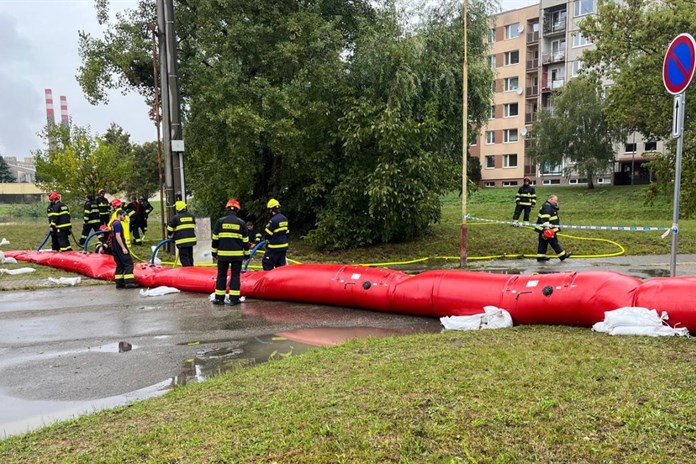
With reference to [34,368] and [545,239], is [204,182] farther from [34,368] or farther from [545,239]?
[34,368]

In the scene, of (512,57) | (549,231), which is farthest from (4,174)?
(549,231)

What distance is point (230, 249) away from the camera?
8672 mm

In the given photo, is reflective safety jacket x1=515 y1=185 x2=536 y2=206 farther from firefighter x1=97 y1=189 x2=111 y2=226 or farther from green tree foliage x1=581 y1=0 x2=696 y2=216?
firefighter x1=97 y1=189 x2=111 y2=226

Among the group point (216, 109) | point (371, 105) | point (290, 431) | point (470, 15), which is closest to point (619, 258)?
point (371, 105)

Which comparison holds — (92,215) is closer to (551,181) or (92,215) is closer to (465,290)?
(465,290)

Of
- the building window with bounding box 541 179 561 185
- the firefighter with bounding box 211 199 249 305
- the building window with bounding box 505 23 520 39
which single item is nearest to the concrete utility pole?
the firefighter with bounding box 211 199 249 305

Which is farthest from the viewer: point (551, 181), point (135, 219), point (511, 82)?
point (511, 82)

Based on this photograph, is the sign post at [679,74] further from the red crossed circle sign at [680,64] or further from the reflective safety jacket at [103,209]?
the reflective safety jacket at [103,209]

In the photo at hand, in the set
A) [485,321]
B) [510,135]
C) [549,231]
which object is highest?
[510,135]

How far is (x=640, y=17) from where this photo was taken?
64.3ft

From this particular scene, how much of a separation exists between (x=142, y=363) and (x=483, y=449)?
13.8 feet

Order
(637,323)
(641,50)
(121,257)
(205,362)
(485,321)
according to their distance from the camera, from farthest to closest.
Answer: (641,50)
(121,257)
(485,321)
(205,362)
(637,323)

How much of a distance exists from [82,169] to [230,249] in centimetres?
1794

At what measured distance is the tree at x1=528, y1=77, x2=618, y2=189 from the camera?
117ft
